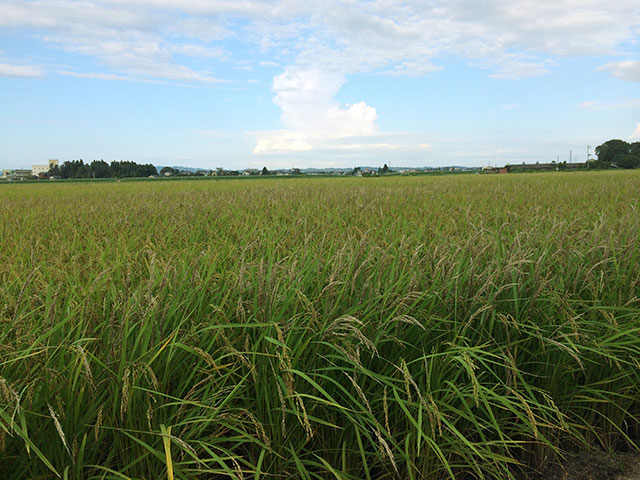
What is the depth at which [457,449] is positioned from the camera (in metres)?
Answer: 1.91

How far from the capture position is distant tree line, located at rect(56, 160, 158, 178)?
110488 millimetres

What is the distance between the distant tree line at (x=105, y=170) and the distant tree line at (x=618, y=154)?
11691cm

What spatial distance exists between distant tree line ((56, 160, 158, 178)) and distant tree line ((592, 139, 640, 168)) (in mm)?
116906

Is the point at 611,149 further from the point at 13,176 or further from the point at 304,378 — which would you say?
the point at 13,176

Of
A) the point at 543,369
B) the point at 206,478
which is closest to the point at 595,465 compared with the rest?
the point at 543,369

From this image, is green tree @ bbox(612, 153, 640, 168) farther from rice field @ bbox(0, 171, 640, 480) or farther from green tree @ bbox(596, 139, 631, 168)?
rice field @ bbox(0, 171, 640, 480)

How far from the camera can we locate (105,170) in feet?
371

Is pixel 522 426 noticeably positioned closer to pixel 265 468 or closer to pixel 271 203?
pixel 265 468

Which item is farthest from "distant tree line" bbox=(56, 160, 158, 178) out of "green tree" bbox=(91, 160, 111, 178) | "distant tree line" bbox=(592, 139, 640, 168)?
"distant tree line" bbox=(592, 139, 640, 168)

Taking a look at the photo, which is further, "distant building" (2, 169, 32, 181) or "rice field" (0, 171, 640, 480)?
"distant building" (2, 169, 32, 181)

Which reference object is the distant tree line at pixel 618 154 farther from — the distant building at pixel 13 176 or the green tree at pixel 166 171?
the distant building at pixel 13 176

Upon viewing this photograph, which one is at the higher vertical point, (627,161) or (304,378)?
(627,161)

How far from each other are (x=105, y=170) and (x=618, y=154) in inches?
5481

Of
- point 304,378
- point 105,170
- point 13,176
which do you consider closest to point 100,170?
point 105,170
